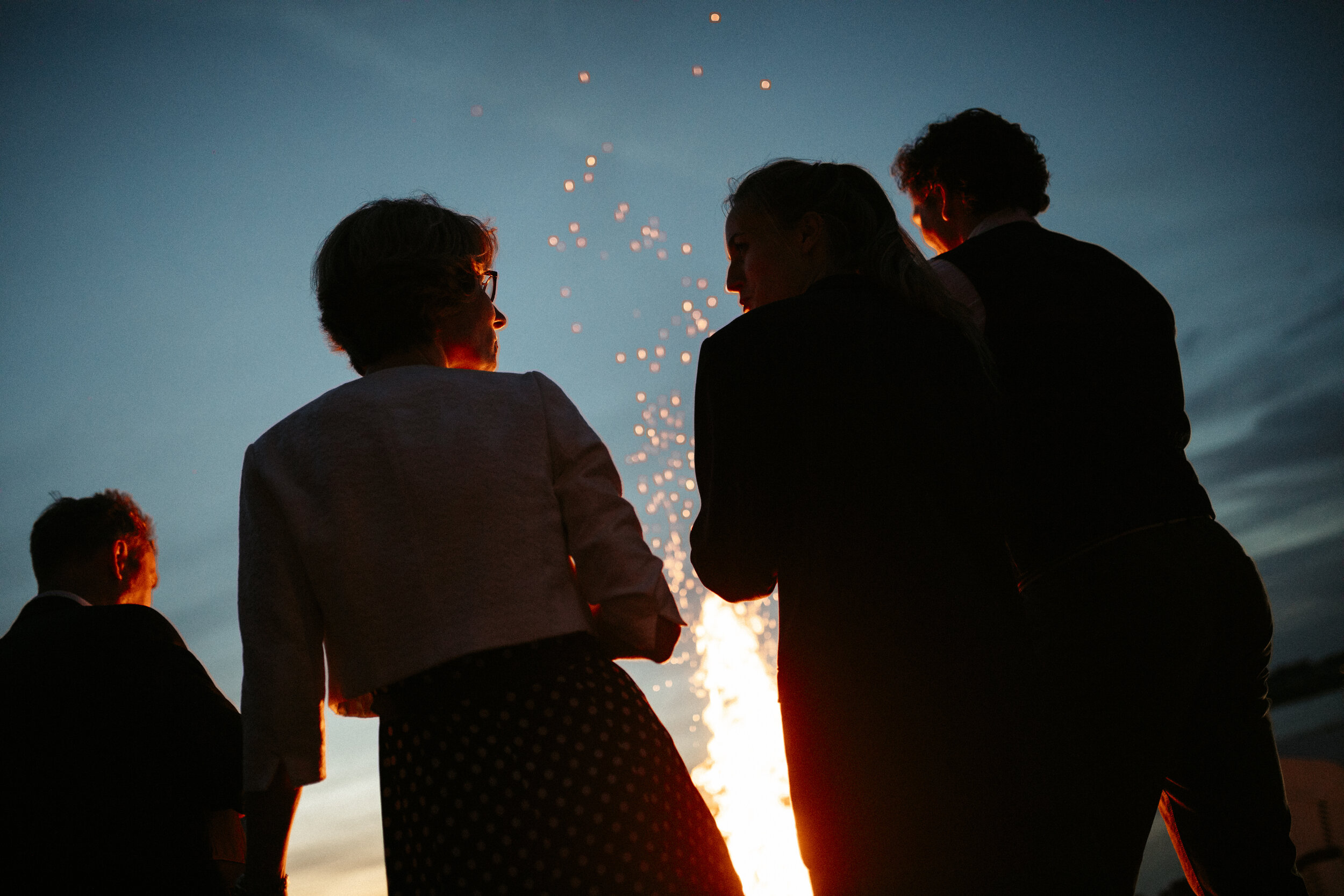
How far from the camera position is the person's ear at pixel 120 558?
343 centimetres

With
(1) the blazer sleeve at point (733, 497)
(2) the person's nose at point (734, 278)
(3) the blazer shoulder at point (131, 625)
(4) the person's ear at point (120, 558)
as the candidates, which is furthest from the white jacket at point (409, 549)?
(4) the person's ear at point (120, 558)

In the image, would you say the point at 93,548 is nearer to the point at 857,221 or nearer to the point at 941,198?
the point at 857,221

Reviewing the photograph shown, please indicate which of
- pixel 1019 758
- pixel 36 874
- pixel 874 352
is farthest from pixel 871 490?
pixel 36 874

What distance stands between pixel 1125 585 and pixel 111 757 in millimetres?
2830

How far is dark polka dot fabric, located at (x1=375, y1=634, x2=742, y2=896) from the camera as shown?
144cm

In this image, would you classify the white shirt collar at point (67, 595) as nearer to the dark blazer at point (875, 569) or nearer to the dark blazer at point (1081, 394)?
the dark blazer at point (875, 569)

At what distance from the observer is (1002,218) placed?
2.46 meters

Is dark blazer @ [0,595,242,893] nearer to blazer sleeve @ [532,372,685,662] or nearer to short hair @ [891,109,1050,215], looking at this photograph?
blazer sleeve @ [532,372,685,662]

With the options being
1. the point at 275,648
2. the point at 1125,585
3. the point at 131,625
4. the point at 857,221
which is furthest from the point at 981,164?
the point at 131,625

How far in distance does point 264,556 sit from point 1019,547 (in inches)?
60.3

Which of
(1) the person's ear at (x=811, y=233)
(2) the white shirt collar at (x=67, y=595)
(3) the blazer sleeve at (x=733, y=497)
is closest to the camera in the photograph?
(3) the blazer sleeve at (x=733, y=497)

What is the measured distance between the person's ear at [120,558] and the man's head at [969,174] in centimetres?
317

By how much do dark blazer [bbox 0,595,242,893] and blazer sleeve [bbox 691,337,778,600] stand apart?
1.96 meters

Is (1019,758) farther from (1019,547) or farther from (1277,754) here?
(1277,754)
